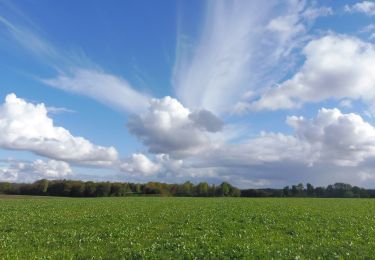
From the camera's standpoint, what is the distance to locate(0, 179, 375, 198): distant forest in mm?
156875

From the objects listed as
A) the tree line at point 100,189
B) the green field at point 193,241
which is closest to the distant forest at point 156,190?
the tree line at point 100,189

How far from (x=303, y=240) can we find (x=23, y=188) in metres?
162

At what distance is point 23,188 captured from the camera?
16238 cm

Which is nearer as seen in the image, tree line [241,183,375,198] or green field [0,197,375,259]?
green field [0,197,375,259]

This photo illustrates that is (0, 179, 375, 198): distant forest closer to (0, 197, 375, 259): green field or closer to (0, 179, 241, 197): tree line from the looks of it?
(0, 179, 241, 197): tree line

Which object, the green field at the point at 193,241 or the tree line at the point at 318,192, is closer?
the green field at the point at 193,241

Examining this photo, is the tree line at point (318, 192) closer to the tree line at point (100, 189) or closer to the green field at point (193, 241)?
the tree line at point (100, 189)

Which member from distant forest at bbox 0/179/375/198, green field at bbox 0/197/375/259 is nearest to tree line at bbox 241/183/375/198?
distant forest at bbox 0/179/375/198

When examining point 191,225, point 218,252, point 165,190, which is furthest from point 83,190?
point 218,252

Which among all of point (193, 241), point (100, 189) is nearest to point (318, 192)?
point (100, 189)

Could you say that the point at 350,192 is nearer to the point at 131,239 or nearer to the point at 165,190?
the point at 165,190

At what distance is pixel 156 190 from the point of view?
179 metres

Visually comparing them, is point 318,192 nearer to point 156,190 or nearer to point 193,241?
point 156,190

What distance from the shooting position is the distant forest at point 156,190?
15688 centimetres
